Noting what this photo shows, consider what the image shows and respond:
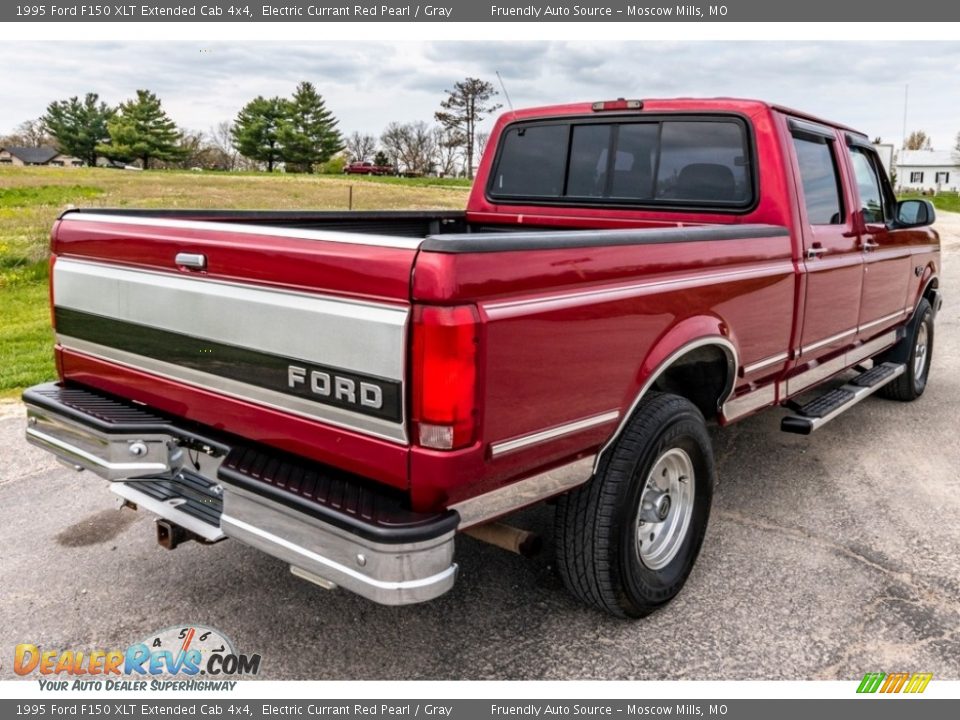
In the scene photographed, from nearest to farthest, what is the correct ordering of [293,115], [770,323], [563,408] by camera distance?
[563,408] < [770,323] < [293,115]

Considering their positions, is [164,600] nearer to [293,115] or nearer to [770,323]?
[770,323]

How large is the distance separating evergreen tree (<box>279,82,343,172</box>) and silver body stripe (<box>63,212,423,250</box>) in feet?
276

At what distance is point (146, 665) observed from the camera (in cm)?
298

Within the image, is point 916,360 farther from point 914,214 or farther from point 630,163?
point 630,163

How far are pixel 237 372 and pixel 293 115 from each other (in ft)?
285

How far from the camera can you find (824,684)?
290cm

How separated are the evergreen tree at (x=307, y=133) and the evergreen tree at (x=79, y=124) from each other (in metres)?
23.2

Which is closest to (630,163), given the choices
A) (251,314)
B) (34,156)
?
(251,314)

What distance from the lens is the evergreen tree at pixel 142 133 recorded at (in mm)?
84750

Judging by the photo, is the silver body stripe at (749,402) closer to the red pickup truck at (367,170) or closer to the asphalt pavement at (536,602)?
the asphalt pavement at (536,602)

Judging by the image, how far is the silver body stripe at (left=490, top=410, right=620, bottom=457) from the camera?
2482 mm

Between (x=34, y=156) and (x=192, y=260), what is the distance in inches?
4575

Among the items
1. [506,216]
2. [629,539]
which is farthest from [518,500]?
[506,216]
